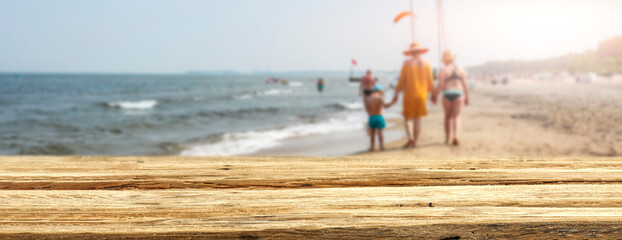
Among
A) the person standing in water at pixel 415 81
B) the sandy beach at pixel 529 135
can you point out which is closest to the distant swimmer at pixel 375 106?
the person standing in water at pixel 415 81

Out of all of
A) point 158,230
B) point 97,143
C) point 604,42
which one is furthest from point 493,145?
point 604,42

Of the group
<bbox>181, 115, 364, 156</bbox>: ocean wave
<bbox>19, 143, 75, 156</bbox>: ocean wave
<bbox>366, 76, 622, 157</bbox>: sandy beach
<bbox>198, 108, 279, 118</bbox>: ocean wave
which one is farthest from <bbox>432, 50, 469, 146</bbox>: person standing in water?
<bbox>198, 108, 279, 118</bbox>: ocean wave

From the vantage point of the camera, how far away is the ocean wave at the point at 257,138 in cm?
924

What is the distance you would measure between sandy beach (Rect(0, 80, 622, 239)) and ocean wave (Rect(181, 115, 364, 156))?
7362mm

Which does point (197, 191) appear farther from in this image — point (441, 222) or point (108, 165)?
point (441, 222)

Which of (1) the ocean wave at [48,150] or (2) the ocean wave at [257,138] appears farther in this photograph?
(1) the ocean wave at [48,150]

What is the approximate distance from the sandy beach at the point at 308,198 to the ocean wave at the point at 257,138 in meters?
7.36

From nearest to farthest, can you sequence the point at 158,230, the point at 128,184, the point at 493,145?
the point at 158,230 → the point at 128,184 → the point at 493,145

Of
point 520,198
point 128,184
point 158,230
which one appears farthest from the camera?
point 128,184

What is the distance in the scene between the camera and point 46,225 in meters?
1.05

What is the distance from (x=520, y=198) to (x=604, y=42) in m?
78.8

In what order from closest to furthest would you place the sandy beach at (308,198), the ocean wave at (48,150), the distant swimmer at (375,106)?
the sandy beach at (308,198) → the distant swimmer at (375,106) → the ocean wave at (48,150)

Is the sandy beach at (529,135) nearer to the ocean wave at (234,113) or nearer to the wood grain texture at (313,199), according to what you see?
the wood grain texture at (313,199)

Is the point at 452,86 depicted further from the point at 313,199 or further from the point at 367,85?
the point at 313,199
